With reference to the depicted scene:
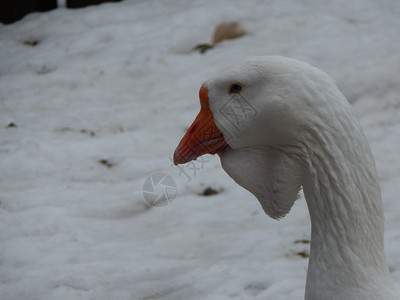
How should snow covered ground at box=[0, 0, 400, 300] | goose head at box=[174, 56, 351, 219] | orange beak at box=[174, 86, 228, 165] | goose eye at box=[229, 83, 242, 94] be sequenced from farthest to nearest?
snow covered ground at box=[0, 0, 400, 300]
orange beak at box=[174, 86, 228, 165]
goose eye at box=[229, 83, 242, 94]
goose head at box=[174, 56, 351, 219]

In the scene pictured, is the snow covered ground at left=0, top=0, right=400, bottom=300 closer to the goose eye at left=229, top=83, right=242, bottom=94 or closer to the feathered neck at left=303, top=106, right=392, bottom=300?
the feathered neck at left=303, top=106, right=392, bottom=300

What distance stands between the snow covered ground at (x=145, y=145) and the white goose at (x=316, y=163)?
1230 mm

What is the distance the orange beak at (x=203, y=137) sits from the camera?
7.06 ft

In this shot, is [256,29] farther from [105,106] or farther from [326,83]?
[326,83]

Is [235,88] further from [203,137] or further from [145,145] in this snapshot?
[145,145]

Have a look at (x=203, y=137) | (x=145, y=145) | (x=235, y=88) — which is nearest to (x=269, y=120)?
(x=235, y=88)

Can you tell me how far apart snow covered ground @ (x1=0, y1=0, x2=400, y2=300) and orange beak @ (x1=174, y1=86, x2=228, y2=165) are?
124 cm

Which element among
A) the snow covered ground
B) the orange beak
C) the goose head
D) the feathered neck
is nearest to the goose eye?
the goose head

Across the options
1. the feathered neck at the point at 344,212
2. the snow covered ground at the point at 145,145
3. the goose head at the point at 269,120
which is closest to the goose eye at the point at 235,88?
the goose head at the point at 269,120

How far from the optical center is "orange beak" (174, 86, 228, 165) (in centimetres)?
215

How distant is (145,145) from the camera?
4.76m

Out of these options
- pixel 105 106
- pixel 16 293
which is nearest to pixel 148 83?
pixel 105 106

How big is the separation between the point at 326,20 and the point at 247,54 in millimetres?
1020

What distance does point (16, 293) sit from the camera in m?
3.20
